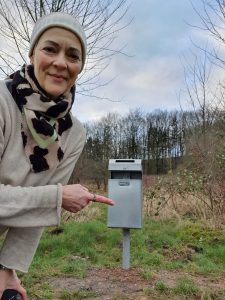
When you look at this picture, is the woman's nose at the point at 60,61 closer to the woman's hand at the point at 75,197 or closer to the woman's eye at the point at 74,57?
the woman's eye at the point at 74,57

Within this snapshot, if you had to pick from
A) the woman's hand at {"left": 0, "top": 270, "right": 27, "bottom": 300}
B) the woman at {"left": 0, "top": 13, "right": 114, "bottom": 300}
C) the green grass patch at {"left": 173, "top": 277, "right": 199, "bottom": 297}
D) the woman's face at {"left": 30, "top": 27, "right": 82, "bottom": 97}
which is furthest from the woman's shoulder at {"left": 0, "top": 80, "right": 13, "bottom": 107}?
the green grass patch at {"left": 173, "top": 277, "right": 199, "bottom": 297}

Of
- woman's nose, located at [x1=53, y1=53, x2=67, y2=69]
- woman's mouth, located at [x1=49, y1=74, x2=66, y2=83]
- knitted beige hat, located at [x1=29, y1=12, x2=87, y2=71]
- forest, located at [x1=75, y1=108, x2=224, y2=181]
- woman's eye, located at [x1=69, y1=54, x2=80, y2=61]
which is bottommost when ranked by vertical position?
woman's mouth, located at [x1=49, y1=74, x2=66, y2=83]

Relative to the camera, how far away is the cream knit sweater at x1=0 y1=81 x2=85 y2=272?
1.55 meters

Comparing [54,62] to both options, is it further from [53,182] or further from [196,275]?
[196,275]

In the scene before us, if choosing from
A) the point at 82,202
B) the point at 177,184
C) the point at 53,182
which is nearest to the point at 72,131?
the point at 53,182

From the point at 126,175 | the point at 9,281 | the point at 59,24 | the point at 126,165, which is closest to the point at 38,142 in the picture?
the point at 59,24

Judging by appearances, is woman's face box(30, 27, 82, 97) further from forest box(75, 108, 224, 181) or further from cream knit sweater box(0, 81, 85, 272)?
forest box(75, 108, 224, 181)

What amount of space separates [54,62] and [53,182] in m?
0.46

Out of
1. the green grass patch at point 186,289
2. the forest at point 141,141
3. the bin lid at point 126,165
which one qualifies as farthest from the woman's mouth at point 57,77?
the forest at point 141,141

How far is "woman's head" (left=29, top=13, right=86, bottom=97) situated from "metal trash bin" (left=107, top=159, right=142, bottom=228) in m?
4.38

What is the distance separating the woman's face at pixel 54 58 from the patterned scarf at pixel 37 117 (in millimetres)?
32

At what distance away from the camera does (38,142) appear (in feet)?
5.38

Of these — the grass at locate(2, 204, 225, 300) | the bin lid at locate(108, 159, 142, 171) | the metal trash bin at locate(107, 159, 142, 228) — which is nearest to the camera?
the grass at locate(2, 204, 225, 300)

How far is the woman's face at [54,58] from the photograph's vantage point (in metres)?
1.69
